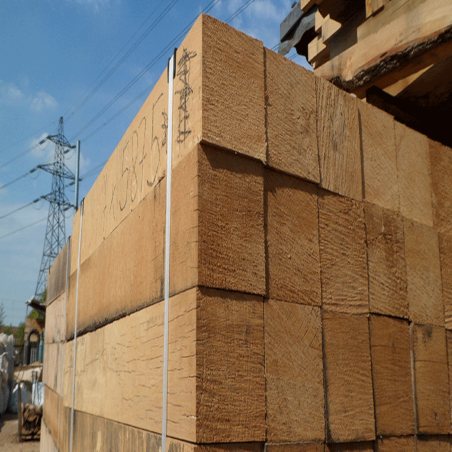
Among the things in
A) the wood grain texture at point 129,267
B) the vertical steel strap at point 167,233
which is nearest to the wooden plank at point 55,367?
the wood grain texture at point 129,267

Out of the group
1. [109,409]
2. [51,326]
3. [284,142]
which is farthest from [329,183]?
[51,326]

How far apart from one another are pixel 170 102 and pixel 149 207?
581 millimetres

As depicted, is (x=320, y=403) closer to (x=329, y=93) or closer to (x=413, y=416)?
(x=413, y=416)

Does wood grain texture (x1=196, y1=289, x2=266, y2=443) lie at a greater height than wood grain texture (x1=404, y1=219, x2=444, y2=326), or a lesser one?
lesser

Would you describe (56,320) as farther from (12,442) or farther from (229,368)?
(12,442)

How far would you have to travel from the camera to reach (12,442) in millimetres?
12984

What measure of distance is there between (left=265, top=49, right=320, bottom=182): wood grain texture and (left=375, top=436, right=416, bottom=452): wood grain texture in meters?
1.38

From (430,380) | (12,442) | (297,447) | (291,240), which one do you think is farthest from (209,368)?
(12,442)

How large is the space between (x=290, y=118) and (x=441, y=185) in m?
1.43

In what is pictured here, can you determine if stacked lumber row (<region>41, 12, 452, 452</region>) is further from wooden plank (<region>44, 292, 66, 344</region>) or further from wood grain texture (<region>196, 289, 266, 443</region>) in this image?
wooden plank (<region>44, 292, 66, 344</region>)

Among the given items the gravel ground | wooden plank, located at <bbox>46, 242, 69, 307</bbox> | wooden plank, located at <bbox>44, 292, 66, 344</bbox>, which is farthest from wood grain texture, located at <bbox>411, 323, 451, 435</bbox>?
the gravel ground

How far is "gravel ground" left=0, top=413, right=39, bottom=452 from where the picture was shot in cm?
1194

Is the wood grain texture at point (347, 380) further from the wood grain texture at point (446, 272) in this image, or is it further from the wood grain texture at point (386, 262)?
the wood grain texture at point (446, 272)

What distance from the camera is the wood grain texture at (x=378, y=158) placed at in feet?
9.69
